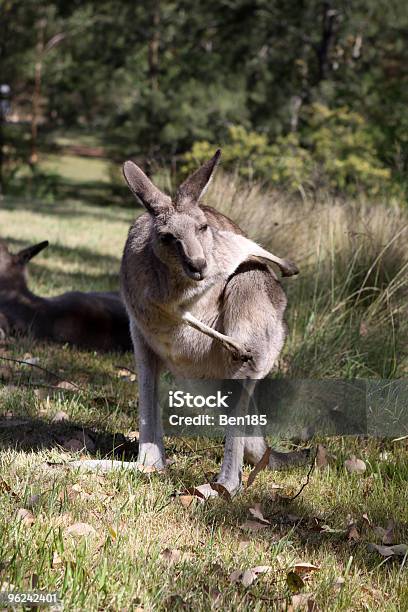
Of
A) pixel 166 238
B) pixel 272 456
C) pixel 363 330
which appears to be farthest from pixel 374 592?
pixel 363 330

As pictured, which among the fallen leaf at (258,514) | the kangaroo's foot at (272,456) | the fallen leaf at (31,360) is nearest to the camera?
the fallen leaf at (258,514)

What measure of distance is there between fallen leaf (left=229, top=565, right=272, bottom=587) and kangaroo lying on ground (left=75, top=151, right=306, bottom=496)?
28.0 inches

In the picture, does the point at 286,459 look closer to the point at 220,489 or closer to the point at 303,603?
the point at 220,489

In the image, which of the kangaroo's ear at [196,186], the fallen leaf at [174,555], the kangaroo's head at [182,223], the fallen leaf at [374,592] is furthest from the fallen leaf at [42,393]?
the fallen leaf at [374,592]

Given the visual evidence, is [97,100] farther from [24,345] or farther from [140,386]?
[140,386]

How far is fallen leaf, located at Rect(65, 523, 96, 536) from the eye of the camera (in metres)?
2.92

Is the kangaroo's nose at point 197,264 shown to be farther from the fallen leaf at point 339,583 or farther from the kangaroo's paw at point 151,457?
the fallen leaf at point 339,583

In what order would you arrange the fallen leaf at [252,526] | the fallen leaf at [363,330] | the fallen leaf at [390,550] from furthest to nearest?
the fallen leaf at [363,330]
the fallen leaf at [252,526]
the fallen leaf at [390,550]

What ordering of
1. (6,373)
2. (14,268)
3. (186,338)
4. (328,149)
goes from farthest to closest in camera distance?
1. (328,149)
2. (14,268)
3. (6,373)
4. (186,338)

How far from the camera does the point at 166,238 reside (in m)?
3.36

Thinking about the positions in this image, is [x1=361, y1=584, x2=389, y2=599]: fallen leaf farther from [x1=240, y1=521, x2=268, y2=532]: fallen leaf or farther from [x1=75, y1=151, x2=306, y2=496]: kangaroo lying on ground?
[x1=75, y1=151, x2=306, y2=496]: kangaroo lying on ground

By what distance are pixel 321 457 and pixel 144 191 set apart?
5.41 feet

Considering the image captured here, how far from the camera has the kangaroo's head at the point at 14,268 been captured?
686 centimetres

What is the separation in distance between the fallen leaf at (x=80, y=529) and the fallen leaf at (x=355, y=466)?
1558 mm
